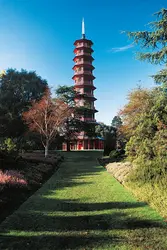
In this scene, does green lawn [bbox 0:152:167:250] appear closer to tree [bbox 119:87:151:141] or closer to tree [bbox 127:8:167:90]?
tree [bbox 127:8:167:90]

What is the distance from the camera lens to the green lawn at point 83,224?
12.0 ft

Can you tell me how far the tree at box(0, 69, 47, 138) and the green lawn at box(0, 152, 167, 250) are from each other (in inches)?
847

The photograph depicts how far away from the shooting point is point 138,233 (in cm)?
404

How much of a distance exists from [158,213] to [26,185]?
522 centimetres

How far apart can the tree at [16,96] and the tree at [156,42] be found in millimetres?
19837

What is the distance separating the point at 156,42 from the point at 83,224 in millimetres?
8523

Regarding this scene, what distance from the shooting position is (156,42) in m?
9.12

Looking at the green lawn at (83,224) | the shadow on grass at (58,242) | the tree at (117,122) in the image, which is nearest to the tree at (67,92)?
the tree at (117,122)

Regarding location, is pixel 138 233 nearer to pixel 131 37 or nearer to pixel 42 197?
pixel 42 197

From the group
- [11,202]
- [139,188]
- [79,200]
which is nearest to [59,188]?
[79,200]

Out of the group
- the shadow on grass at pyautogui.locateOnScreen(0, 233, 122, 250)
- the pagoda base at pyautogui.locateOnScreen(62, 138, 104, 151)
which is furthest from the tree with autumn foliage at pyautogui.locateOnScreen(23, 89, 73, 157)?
the pagoda base at pyautogui.locateOnScreen(62, 138, 104, 151)

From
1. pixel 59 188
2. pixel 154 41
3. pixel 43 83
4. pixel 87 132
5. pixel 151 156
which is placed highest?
pixel 43 83

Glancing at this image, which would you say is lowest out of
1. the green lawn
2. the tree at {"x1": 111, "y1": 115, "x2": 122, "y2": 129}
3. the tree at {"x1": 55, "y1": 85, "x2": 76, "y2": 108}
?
the green lawn

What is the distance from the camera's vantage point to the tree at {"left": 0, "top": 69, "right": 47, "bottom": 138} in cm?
2655
